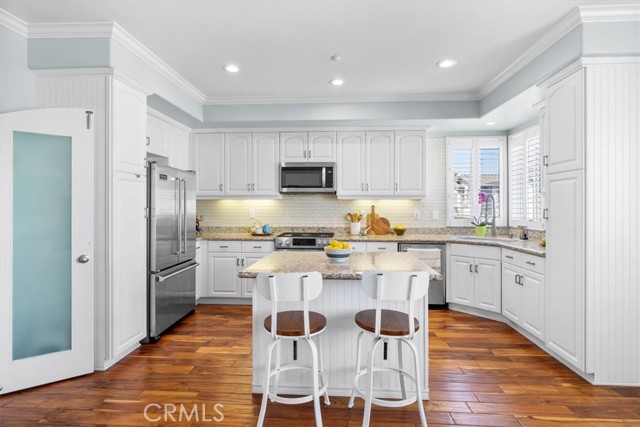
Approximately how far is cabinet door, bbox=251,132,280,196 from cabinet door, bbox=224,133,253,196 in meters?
0.08

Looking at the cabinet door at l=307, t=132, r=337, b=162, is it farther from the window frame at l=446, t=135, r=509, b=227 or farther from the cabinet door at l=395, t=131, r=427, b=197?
the window frame at l=446, t=135, r=509, b=227

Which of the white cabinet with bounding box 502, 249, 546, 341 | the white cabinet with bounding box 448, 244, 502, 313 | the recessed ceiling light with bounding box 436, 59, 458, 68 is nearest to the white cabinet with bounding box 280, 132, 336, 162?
the recessed ceiling light with bounding box 436, 59, 458, 68

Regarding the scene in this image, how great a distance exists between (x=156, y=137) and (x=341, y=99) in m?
2.24

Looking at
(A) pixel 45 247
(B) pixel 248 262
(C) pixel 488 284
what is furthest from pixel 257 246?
(C) pixel 488 284

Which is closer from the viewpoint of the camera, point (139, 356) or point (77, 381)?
point (77, 381)

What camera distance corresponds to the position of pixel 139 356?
2.92m

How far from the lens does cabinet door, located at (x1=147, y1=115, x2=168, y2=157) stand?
3.67 m

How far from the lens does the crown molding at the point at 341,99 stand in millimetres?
4074

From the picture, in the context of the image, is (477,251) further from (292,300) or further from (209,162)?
(209,162)

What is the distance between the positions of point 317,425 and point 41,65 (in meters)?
3.32

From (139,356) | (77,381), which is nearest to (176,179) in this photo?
(139,356)

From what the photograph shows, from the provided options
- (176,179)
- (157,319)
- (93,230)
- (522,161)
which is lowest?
(157,319)

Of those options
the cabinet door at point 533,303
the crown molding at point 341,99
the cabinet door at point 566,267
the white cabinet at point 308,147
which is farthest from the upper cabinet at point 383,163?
the cabinet door at point 566,267

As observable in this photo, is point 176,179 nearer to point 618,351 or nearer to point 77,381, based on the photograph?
point 77,381
